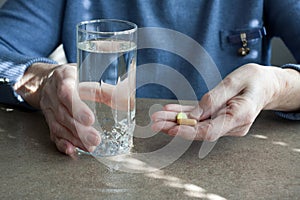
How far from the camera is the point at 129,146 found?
90 centimetres

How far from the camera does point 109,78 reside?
840 millimetres

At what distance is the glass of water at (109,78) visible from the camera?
32.2 inches

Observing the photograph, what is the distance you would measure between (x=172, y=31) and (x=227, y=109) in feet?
1.54

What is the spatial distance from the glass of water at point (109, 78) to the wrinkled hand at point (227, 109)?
Answer: 68 mm

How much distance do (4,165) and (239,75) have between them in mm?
435

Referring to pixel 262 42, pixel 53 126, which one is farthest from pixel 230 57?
pixel 53 126

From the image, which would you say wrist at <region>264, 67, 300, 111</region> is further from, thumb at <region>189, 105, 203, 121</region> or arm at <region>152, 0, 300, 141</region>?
thumb at <region>189, 105, 203, 121</region>

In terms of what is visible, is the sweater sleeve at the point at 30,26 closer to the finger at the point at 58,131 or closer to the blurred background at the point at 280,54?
the finger at the point at 58,131

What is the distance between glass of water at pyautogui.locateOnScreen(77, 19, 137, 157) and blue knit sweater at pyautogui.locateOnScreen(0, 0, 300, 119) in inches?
17.0

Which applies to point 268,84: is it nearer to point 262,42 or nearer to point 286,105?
point 286,105

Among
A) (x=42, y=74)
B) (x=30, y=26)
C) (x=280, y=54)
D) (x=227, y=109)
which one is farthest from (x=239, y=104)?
(x=280, y=54)

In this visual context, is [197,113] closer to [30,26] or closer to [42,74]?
[42,74]

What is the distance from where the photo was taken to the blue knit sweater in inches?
50.8

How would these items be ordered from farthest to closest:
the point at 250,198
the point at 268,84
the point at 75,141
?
the point at 268,84
the point at 75,141
the point at 250,198
